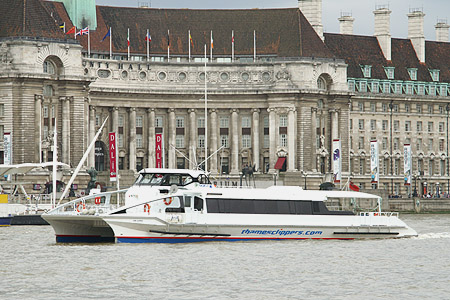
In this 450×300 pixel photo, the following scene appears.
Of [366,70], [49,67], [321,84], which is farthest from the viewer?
[366,70]

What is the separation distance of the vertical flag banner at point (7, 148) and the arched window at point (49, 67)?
11.8m

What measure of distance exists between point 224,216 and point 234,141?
8991 cm

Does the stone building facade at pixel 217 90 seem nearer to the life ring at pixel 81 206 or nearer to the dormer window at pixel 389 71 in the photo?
the dormer window at pixel 389 71

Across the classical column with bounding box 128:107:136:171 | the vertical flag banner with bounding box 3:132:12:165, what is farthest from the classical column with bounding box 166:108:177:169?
the vertical flag banner with bounding box 3:132:12:165

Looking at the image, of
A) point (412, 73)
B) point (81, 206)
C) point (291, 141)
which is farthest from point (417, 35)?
point (81, 206)

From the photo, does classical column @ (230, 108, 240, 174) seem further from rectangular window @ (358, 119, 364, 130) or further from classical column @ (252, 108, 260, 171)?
rectangular window @ (358, 119, 364, 130)

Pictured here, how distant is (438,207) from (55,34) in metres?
48.6

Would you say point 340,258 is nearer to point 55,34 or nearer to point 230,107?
point 55,34

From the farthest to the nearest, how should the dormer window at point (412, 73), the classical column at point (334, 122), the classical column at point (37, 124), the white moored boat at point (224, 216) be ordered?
the dormer window at point (412, 73) < the classical column at point (334, 122) < the classical column at point (37, 124) < the white moored boat at point (224, 216)

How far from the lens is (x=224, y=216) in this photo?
8438 cm

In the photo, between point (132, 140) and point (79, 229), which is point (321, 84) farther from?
point (79, 229)

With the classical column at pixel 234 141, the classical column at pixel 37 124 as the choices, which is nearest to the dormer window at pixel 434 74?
the classical column at pixel 234 141

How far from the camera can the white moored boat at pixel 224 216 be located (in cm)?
8306

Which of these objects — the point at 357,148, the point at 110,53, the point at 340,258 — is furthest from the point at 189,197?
the point at 357,148
